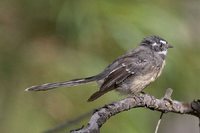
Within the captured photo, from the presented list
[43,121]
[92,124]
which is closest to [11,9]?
[43,121]

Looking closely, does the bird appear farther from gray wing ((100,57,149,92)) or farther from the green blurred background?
the green blurred background

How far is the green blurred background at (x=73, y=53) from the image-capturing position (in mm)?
3541

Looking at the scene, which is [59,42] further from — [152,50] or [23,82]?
[152,50]

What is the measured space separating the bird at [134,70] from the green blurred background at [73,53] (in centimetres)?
27

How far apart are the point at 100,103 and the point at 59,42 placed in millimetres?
426

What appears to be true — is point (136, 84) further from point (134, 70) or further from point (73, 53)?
point (73, 53)

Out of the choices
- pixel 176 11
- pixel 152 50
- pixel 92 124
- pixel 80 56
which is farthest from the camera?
pixel 176 11

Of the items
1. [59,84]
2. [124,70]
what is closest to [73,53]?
[124,70]

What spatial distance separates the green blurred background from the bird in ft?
0.89

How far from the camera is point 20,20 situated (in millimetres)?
3756

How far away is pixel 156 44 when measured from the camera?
3414 millimetres

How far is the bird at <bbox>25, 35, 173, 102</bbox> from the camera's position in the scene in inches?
120

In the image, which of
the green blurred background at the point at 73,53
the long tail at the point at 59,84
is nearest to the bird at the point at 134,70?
the long tail at the point at 59,84

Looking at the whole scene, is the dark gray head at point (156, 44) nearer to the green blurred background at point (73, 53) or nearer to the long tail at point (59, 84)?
the green blurred background at point (73, 53)
